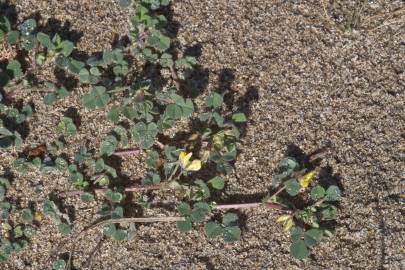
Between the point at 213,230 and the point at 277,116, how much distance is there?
17.5 inches

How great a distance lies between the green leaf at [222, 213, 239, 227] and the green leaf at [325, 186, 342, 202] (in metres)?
0.29

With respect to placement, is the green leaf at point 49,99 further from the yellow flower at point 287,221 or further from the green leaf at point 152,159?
the yellow flower at point 287,221

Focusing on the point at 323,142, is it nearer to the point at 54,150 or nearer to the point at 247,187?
the point at 247,187

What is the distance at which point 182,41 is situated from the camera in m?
2.63

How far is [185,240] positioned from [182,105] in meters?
0.43

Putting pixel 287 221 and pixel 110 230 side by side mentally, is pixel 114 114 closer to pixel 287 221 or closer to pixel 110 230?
pixel 110 230

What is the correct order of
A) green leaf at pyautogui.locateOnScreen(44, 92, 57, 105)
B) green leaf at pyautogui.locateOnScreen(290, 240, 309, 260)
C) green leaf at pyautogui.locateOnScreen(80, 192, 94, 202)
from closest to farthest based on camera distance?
green leaf at pyautogui.locateOnScreen(290, 240, 309, 260), green leaf at pyautogui.locateOnScreen(80, 192, 94, 202), green leaf at pyautogui.locateOnScreen(44, 92, 57, 105)

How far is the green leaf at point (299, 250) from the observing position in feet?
7.51

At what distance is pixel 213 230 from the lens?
7.64 feet

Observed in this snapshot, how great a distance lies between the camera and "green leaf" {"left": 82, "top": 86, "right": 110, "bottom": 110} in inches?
97.1

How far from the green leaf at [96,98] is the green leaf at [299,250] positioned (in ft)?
2.45

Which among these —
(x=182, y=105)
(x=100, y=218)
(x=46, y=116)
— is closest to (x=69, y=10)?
(x=46, y=116)

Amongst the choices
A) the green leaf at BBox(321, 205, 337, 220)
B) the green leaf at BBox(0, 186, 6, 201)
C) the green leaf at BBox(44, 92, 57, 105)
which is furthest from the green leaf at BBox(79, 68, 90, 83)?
the green leaf at BBox(321, 205, 337, 220)

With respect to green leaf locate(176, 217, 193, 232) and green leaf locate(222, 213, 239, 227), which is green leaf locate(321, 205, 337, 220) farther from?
green leaf locate(176, 217, 193, 232)
